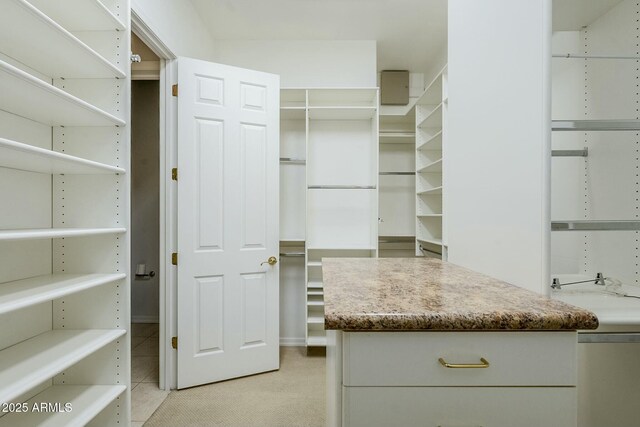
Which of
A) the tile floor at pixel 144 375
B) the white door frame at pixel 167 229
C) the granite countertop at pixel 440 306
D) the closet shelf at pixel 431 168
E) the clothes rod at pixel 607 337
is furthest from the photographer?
the closet shelf at pixel 431 168

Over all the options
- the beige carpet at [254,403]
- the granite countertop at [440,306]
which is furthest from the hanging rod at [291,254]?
the granite countertop at [440,306]

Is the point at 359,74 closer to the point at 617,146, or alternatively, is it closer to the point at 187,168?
the point at 187,168

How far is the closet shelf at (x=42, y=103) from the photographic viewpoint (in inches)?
35.5

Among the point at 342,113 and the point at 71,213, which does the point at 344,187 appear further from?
the point at 71,213

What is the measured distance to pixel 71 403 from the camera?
50.6 inches

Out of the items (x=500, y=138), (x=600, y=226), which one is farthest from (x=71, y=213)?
(x=600, y=226)

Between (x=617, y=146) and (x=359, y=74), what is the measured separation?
2.16 metres

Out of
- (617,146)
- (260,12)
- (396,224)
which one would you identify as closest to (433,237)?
(396,224)

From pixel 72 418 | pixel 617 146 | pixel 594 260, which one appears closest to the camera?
pixel 72 418

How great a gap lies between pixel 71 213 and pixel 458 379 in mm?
1637

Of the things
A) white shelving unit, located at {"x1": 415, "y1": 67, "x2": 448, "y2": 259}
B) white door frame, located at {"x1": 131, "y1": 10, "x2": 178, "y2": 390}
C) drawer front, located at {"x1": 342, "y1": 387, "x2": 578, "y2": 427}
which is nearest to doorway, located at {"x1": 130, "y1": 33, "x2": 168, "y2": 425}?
white door frame, located at {"x1": 131, "y1": 10, "x2": 178, "y2": 390}

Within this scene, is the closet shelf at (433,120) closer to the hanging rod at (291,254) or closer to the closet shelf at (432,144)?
the closet shelf at (432,144)

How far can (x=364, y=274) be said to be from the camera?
130cm

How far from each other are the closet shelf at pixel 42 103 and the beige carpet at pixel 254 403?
1.76m
